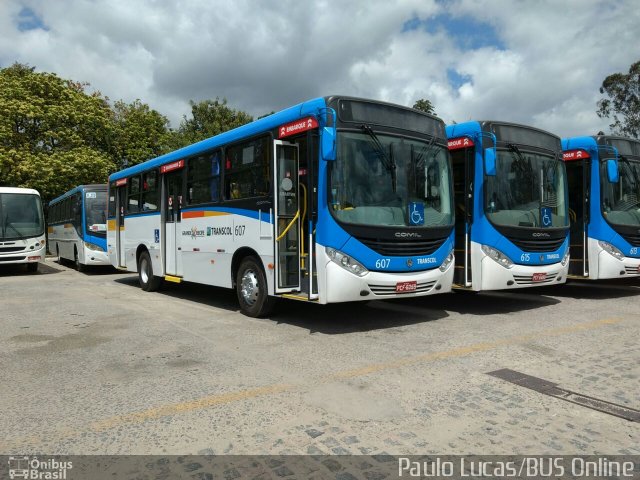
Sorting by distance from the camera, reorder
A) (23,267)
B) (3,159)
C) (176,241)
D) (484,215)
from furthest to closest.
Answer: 1. (3,159)
2. (23,267)
3. (176,241)
4. (484,215)

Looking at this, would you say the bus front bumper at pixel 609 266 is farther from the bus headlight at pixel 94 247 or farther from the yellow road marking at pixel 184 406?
the bus headlight at pixel 94 247

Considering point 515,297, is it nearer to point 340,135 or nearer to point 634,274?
point 634,274

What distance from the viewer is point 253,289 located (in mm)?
8336

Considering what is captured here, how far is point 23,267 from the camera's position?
2067cm

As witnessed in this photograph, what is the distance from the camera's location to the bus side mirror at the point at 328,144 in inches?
256

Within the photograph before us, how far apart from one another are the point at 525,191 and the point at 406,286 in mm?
3151

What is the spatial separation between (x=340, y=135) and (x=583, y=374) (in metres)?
3.99

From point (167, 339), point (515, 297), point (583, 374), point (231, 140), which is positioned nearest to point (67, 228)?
point (231, 140)

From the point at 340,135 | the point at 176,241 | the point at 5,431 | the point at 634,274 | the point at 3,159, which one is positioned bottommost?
the point at 5,431

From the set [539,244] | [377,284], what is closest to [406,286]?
[377,284]

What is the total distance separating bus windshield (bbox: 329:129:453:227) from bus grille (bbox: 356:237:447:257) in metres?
0.25

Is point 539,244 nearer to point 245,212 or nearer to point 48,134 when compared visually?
point 245,212

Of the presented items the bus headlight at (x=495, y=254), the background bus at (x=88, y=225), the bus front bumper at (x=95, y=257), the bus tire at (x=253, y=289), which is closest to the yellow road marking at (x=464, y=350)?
the bus headlight at (x=495, y=254)

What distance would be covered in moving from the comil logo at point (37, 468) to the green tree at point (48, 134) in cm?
2637
